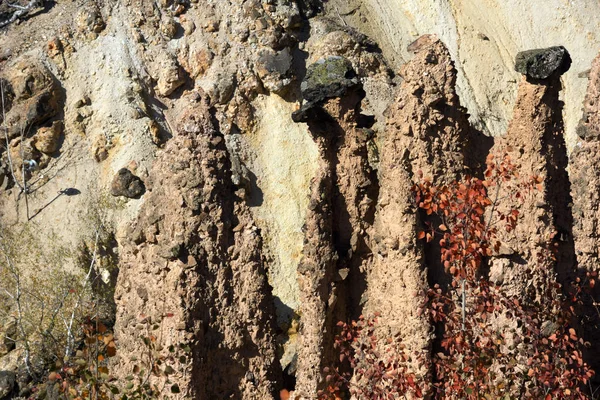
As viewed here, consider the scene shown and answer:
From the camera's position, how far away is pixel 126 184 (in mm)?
28562

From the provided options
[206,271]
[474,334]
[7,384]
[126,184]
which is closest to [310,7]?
[126,184]

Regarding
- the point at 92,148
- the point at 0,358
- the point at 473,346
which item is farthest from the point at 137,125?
the point at 473,346

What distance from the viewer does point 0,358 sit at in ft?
77.8

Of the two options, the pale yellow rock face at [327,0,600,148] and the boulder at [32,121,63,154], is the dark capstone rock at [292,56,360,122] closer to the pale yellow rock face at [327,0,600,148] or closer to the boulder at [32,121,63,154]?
the boulder at [32,121,63,154]

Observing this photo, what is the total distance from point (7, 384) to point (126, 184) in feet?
30.1

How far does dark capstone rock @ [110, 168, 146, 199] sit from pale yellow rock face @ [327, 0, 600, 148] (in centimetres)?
1083

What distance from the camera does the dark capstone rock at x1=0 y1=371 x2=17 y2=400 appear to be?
20.1 meters

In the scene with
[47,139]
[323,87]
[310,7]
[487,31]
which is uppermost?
[323,87]

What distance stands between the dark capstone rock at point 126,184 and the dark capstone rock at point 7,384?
8.33 metres

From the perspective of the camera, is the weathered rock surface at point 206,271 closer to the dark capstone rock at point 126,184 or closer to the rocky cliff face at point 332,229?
the rocky cliff face at point 332,229

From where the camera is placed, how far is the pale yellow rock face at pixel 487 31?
34.3 m

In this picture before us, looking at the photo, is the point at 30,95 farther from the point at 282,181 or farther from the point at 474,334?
the point at 474,334

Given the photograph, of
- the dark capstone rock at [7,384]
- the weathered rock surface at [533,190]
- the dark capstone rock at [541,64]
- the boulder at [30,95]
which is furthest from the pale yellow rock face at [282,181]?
the dark capstone rock at [541,64]

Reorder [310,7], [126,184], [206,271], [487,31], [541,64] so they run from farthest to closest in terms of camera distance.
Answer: [487,31] < [310,7] < [126,184] < [541,64] < [206,271]
